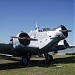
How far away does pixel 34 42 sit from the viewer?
25.2 meters

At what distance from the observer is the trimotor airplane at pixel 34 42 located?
74.3ft

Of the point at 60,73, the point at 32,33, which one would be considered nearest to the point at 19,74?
the point at 60,73

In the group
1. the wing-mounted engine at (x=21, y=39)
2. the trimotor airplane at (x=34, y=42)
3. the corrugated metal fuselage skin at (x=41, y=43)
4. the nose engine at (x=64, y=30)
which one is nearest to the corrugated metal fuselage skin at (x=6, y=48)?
the trimotor airplane at (x=34, y=42)

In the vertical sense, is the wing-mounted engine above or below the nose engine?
below

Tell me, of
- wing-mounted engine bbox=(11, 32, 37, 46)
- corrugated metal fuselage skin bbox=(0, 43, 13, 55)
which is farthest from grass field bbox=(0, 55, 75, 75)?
wing-mounted engine bbox=(11, 32, 37, 46)

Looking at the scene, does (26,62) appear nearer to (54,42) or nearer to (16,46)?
(16,46)

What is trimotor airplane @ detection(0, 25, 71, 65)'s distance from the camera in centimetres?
2266

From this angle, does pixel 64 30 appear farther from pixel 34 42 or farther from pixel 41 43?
pixel 34 42

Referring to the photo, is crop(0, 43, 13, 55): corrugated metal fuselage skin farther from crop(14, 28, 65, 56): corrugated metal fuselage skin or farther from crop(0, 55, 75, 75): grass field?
crop(0, 55, 75, 75): grass field

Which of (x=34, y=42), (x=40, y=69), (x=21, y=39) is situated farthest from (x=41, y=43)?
(x=40, y=69)

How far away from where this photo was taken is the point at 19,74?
15.9 m

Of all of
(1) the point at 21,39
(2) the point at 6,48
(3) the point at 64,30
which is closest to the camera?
(2) the point at 6,48

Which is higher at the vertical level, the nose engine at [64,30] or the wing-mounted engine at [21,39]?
the nose engine at [64,30]

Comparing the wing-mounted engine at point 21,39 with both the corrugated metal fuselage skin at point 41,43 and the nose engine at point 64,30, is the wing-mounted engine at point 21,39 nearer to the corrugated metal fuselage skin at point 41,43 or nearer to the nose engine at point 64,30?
the corrugated metal fuselage skin at point 41,43
